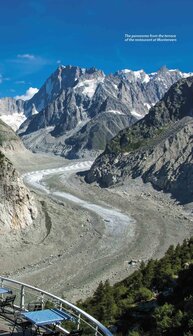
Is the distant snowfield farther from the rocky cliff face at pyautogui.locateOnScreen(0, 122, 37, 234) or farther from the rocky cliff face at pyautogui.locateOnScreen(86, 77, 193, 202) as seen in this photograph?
the rocky cliff face at pyautogui.locateOnScreen(86, 77, 193, 202)

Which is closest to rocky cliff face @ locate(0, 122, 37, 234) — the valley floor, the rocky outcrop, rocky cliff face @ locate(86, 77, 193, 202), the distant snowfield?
the rocky outcrop

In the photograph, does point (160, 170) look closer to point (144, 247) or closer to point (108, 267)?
point (144, 247)

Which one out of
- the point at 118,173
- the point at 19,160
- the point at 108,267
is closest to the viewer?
the point at 108,267

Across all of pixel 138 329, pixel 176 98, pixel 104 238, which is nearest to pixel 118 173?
pixel 176 98

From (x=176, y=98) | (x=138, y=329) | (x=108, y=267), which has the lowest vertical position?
(x=108, y=267)

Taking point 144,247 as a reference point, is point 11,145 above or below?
above

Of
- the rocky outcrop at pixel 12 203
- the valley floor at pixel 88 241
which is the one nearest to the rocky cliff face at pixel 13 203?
the rocky outcrop at pixel 12 203

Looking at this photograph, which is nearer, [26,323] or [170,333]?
[26,323]
